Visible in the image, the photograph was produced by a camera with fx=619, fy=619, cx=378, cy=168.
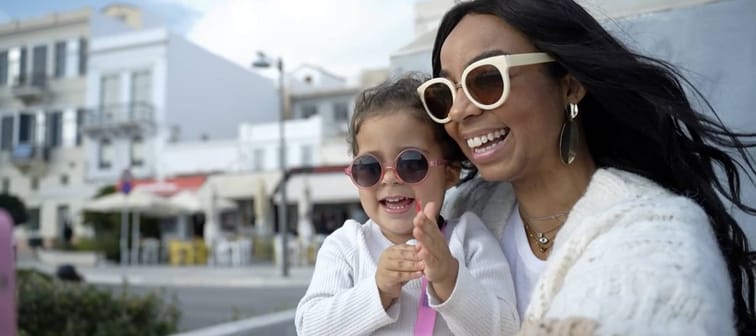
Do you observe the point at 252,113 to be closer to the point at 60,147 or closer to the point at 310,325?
the point at 60,147

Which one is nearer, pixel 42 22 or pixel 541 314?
pixel 541 314

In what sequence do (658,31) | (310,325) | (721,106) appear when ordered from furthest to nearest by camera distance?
(658,31) < (721,106) < (310,325)

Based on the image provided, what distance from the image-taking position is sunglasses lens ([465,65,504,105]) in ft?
4.46

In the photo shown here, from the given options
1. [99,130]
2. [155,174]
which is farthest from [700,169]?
[99,130]

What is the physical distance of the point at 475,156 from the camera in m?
1.46

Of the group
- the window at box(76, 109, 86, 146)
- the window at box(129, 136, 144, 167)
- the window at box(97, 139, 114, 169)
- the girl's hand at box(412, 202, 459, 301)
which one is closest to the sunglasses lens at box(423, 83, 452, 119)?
the girl's hand at box(412, 202, 459, 301)

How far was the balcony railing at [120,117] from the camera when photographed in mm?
28141

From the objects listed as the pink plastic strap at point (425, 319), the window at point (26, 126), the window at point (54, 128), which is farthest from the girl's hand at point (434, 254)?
the window at point (26, 126)

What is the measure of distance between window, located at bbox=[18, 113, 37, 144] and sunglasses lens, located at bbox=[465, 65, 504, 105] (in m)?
34.6

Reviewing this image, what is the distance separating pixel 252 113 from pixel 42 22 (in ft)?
36.5

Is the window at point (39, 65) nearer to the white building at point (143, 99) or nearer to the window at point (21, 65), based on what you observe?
the window at point (21, 65)

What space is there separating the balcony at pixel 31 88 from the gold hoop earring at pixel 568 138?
111 ft

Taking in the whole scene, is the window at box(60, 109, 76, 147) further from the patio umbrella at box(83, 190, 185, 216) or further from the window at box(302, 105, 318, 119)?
the patio umbrella at box(83, 190, 185, 216)

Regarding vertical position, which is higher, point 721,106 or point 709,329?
point 721,106
